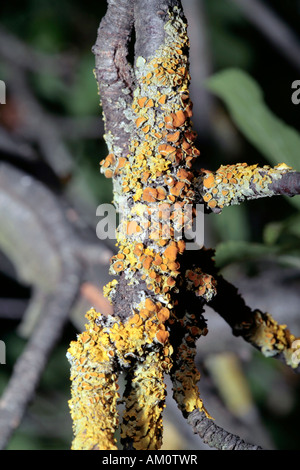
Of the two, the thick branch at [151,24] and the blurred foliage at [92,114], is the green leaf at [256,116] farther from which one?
the blurred foliage at [92,114]

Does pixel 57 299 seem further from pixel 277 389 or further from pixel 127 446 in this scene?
pixel 277 389

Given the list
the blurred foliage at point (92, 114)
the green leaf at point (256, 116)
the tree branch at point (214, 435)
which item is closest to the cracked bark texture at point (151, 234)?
the tree branch at point (214, 435)

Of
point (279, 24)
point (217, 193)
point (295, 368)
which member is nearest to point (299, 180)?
point (217, 193)

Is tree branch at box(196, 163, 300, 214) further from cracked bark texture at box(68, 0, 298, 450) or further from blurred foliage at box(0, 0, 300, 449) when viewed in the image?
blurred foliage at box(0, 0, 300, 449)

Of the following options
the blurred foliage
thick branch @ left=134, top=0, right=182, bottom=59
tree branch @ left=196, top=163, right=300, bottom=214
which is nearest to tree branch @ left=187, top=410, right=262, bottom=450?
tree branch @ left=196, top=163, right=300, bottom=214

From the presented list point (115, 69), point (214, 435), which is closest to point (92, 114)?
point (115, 69)

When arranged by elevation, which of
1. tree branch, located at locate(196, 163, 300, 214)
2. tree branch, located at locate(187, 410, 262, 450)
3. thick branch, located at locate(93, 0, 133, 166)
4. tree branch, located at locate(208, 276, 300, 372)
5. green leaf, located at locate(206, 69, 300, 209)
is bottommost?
tree branch, located at locate(187, 410, 262, 450)
